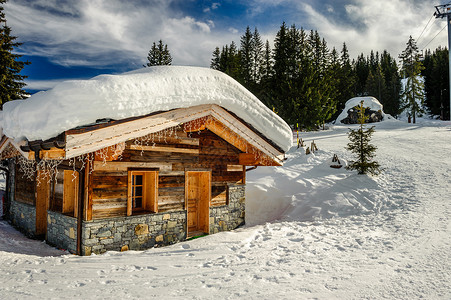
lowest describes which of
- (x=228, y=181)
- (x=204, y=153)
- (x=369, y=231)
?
(x=369, y=231)

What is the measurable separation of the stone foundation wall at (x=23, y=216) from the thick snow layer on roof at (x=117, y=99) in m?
4.33

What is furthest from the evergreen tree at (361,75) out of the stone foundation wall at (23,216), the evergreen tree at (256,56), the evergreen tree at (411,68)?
the stone foundation wall at (23,216)

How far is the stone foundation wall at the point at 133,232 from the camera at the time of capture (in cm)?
637

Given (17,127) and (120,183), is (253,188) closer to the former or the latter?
(120,183)

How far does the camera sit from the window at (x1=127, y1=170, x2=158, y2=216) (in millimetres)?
7609

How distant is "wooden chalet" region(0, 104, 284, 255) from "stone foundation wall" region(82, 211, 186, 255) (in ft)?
0.08

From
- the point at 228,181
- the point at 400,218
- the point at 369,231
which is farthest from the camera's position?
the point at 228,181

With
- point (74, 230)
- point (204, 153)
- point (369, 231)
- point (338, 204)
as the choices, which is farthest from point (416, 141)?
point (74, 230)

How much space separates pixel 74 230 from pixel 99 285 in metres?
2.89

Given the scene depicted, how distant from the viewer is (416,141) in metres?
22.2

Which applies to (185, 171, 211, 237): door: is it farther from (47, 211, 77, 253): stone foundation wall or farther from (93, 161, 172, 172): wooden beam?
(47, 211, 77, 253): stone foundation wall

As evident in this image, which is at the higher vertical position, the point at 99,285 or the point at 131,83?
the point at 131,83

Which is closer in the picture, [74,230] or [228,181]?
[74,230]

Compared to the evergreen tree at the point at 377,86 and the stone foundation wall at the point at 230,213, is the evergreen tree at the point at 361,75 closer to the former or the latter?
the evergreen tree at the point at 377,86
